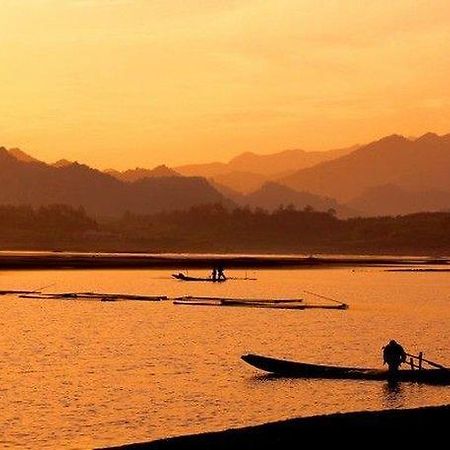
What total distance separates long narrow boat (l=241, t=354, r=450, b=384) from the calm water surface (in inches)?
20.5

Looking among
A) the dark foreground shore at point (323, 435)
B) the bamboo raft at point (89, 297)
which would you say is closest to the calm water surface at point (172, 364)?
the bamboo raft at point (89, 297)

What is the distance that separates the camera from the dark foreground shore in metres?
22.1

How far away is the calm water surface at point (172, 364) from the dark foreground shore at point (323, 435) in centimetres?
1748

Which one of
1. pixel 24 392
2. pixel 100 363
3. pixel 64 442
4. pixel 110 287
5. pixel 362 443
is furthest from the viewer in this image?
pixel 110 287

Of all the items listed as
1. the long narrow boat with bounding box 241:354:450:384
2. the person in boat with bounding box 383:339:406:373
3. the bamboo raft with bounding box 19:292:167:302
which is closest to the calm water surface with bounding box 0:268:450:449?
the long narrow boat with bounding box 241:354:450:384

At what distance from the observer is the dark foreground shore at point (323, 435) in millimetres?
22078

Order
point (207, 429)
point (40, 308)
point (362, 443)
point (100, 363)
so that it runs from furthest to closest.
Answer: point (40, 308), point (100, 363), point (207, 429), point (362, 443)

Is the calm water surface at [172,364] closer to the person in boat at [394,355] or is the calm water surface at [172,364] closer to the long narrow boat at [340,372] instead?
the long narrow boat at [340,372]

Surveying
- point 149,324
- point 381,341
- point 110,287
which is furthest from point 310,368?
point 110,287

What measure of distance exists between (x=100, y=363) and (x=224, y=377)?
11700 millimetres

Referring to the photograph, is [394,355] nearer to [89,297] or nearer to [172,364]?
[172,364]

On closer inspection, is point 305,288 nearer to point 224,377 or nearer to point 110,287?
point 110,287

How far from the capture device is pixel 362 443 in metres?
22.2

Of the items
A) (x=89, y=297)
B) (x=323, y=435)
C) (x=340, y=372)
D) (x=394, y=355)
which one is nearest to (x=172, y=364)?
(x=340, y=372)
